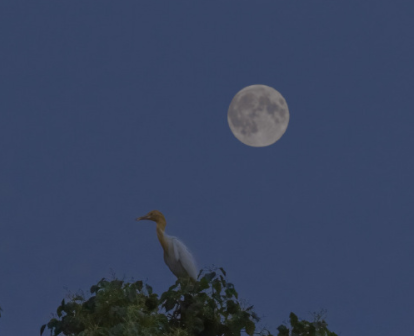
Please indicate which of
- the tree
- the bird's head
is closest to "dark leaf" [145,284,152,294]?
the tree

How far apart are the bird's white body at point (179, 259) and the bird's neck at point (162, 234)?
0.05m

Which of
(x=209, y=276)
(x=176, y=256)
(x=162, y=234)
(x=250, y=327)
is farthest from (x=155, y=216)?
(x=250, y=327)

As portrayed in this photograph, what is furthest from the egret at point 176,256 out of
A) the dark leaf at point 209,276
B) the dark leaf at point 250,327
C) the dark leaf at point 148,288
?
the dark leaf at point 250,327

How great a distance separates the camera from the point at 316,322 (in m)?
8.36

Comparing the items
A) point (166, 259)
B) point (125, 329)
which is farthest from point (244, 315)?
point (166, 259)

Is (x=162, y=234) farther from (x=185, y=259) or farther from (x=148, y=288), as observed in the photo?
(x=148, y=288)

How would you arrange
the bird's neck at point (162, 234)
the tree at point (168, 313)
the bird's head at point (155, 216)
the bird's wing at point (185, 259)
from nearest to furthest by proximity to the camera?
the tree at point (168, 313)
the bird's wing at point (185, 259)
the bird's neck at point (162, 234)
the bird's head at point (155, 216)

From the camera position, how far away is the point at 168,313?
348 inches

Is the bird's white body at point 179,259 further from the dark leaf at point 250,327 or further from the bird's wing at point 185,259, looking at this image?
the dark leaf at point 250,327

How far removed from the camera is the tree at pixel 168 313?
800cm

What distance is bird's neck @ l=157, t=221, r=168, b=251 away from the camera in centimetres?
1109

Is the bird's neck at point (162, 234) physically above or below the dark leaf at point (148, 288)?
above

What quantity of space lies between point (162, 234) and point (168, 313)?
99.1 inches

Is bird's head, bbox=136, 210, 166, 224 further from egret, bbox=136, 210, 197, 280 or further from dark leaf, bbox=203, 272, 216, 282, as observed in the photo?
dark leaf, bbox=203, 272, 216, 282
